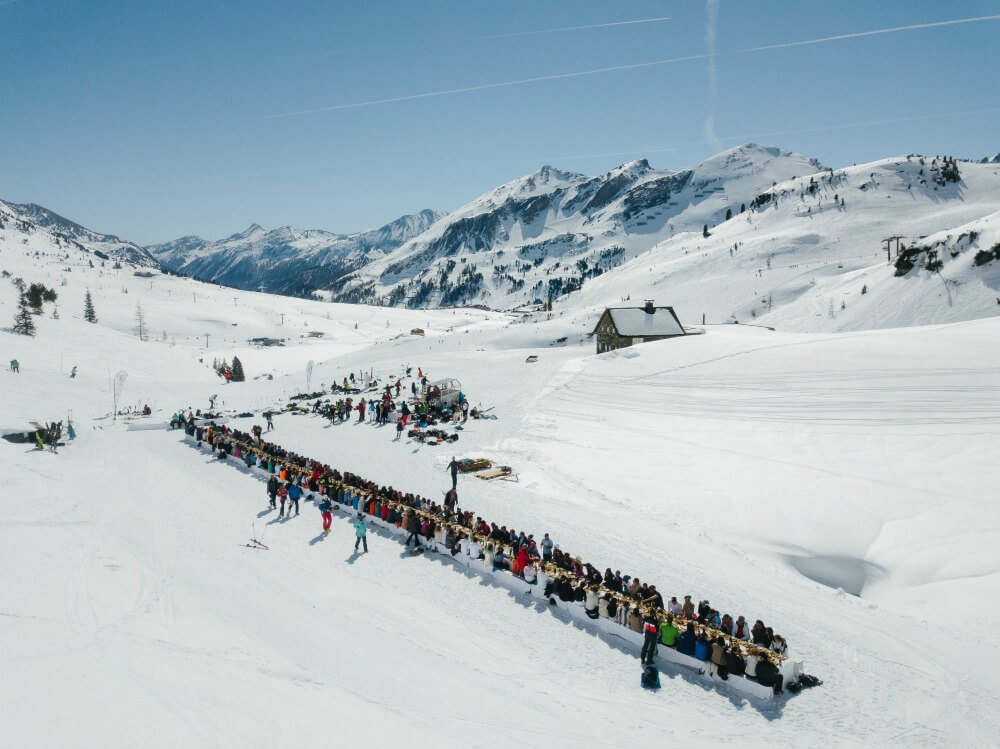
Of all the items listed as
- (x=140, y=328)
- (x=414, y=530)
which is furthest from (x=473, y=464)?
(x=140, y=328)

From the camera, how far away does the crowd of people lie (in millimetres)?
12094

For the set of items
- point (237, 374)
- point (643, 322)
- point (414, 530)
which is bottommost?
point (414, 530)

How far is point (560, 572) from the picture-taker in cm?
1536

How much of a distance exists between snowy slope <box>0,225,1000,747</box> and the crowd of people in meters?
0.65

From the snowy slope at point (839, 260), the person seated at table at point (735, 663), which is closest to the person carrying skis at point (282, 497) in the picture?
the person seated at table at point (735, 663)

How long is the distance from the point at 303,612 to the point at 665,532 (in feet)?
40.1

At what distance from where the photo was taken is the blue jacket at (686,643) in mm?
12367

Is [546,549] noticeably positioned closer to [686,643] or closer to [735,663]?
[686,643]

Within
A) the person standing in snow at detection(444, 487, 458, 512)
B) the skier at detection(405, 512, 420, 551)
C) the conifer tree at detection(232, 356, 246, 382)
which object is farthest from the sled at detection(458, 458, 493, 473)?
the conifer tree at detection(232, 356, 246, 382)

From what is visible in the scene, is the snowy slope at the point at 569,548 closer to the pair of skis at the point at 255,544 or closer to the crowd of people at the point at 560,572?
the pair of skis at the point at 255,544

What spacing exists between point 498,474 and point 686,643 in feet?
45.4

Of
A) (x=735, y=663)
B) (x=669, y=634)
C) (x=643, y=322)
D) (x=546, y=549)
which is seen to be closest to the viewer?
(x=735, y=663)

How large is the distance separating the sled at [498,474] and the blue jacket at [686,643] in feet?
43.7

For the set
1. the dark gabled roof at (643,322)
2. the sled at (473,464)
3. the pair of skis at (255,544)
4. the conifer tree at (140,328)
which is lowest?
the pair of skis at (255,544)
